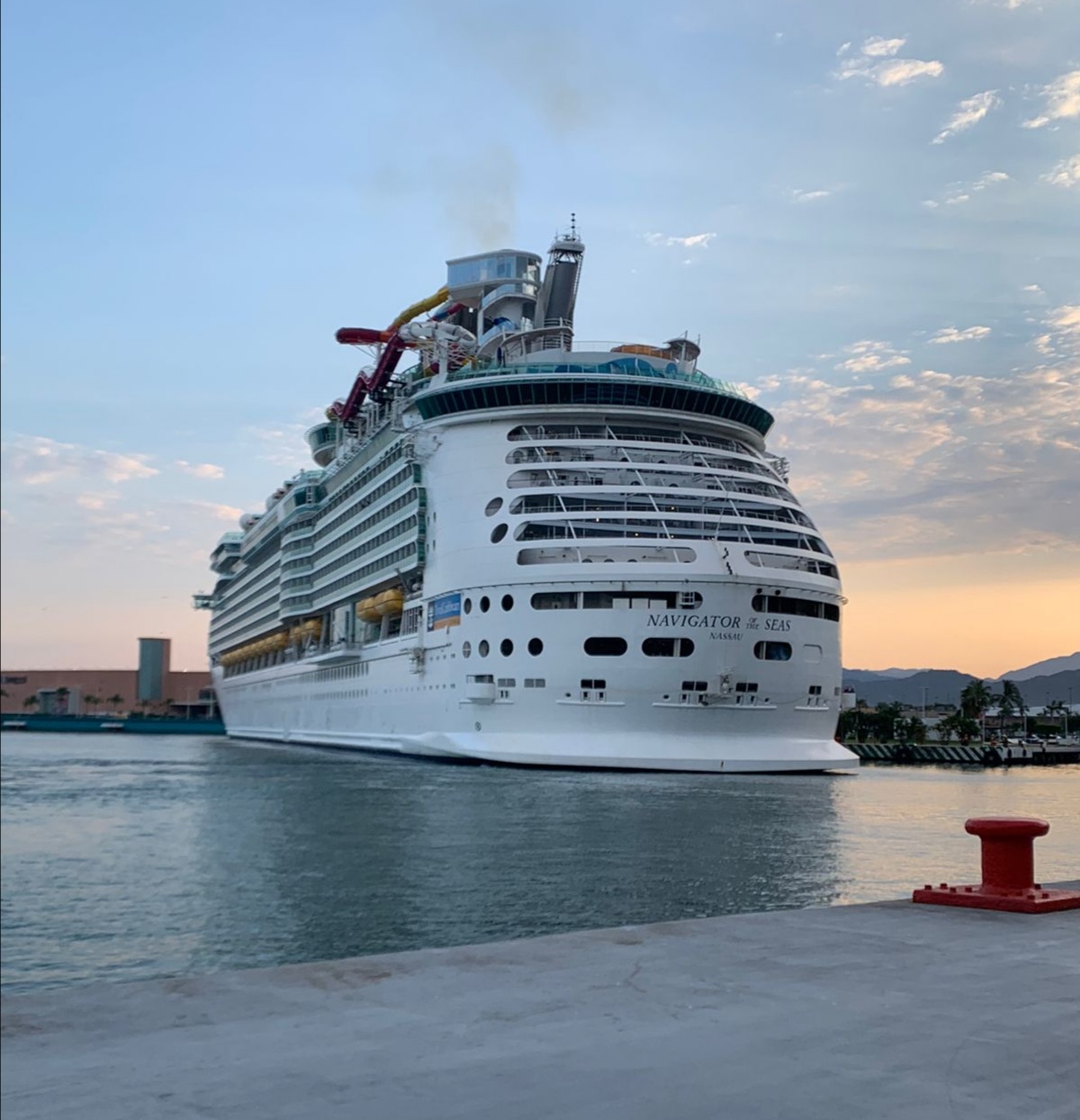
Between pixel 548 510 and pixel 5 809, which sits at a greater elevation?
pixel 548 510

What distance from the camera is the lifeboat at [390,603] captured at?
57844mm

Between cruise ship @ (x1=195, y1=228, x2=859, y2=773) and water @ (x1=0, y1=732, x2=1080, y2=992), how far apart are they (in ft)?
7.80

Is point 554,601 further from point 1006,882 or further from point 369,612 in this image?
point 1006,882

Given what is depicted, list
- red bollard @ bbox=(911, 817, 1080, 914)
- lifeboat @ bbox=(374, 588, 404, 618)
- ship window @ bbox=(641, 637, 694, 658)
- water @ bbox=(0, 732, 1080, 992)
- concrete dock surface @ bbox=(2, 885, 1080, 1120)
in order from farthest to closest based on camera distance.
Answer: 1. lifeboat @ bbox=(374, 588, 404, 618)
2. ship window @ bbox=(641, 637, 694, 658)
3. water @ bbox=(0, 732, 1080, 992)
4. red bollard @ bbox=(911, 817, 1080, 914)
5. concrete dock surface @ bbox=(2, 885, 1080, 1120)

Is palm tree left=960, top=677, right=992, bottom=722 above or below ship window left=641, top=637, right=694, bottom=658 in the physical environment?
below

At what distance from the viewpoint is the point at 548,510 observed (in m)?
46.0

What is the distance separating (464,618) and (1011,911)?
126 ft

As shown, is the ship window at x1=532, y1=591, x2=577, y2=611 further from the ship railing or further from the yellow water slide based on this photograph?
the yellow water slide

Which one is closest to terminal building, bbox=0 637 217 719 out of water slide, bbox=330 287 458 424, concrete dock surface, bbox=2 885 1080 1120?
water slide, bbox=330 287 458 424

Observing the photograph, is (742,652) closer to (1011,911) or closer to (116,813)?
(116,813)

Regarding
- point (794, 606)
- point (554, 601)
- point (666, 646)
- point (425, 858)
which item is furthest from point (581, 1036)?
point (794, 606)

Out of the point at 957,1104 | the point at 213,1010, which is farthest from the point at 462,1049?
the point at 957,1104

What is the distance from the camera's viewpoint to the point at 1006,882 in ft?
31.5

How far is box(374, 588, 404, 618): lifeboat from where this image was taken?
190ft
